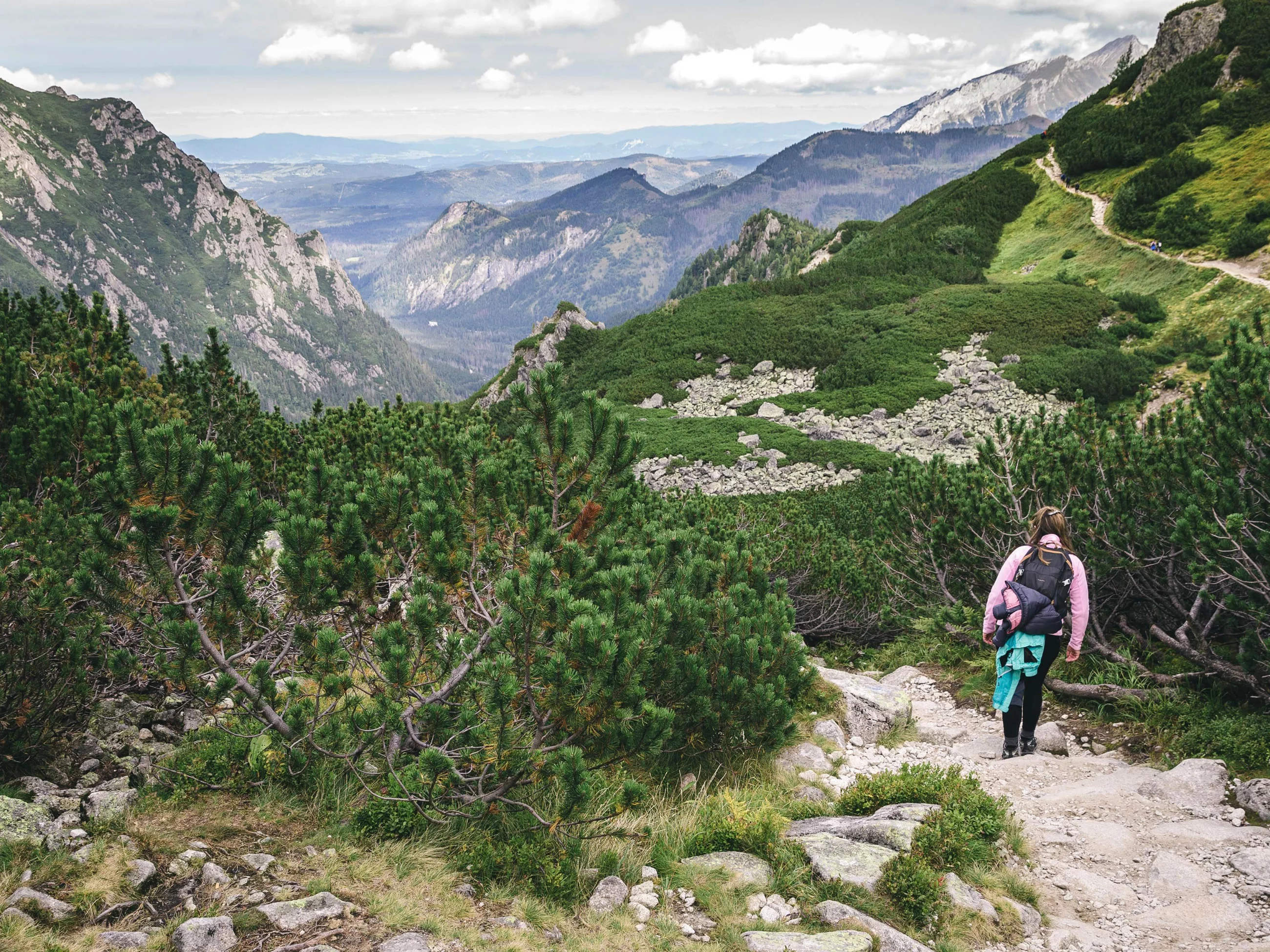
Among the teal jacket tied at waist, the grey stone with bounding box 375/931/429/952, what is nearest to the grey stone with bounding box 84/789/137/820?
the grey stone with bounding box 375/931/429/952

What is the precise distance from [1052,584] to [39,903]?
26.3 ft

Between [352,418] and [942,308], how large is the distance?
44.1 meters

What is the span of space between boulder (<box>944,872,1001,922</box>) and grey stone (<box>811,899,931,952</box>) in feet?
1.73

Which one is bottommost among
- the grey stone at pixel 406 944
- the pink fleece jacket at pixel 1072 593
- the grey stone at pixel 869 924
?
the grey stone at pixel 869 924

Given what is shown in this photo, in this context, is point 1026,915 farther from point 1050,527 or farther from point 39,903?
point 39,903

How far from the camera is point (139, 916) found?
4266mm

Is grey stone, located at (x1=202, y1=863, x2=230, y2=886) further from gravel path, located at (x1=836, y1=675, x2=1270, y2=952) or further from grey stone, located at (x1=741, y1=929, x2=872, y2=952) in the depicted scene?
gravel path, located at (x1=836, y1=675, x2=1270, y2=952)

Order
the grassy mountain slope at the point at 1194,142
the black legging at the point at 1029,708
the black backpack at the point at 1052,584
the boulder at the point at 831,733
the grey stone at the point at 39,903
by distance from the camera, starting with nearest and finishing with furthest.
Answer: the grey stone at the point at 39,903 < the black backpack at the point at 1052,584 < the black legging at the point at 1029,708 < the boulder at the point at 831,733 < the grassy mountain slope at the point at 1194,142

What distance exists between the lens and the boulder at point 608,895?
511 cm

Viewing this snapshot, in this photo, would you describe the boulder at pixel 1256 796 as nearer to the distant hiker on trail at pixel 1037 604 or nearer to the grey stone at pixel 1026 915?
the distant hiker on trail at pixel 1037 604

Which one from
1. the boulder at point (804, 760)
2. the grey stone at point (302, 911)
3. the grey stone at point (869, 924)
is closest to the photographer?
the grey stone at point (302, 911)

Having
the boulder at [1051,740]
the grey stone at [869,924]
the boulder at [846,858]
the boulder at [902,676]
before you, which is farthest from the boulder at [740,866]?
the boulder at [902,676]

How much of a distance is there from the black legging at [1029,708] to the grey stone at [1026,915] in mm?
2760

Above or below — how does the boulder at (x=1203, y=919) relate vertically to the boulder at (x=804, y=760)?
above
